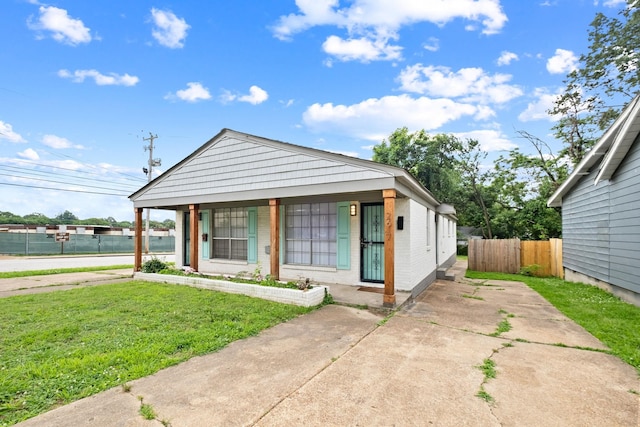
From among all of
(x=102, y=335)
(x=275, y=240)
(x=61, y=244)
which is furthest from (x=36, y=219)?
(x=102, y=335)

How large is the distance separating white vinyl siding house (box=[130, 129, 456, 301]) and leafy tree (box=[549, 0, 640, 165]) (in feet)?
40.3

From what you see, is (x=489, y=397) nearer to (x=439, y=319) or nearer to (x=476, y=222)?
(x=439, y=319)

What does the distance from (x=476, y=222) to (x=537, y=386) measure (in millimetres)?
23986

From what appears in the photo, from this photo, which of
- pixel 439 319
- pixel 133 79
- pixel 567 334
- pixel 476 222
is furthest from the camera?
pixel 476 222

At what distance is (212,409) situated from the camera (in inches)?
95.1

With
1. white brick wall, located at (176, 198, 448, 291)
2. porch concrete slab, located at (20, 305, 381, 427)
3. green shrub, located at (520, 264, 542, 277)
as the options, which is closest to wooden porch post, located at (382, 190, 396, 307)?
white brick wall, located at (176, 198, 448, 291)

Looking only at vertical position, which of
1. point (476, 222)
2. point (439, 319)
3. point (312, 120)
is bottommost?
point (439, 319)

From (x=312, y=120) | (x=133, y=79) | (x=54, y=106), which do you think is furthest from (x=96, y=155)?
(x=312, y=120)

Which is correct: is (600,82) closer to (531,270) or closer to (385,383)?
(531,270)

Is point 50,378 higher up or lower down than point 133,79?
lower down

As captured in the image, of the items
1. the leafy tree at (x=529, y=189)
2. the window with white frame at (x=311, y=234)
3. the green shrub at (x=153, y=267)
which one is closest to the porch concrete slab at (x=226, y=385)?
the window with white frame at (x=311, y=234)

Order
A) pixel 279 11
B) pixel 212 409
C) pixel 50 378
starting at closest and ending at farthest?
pixel 212 409 < pixel 50 378 < pixel 279 11

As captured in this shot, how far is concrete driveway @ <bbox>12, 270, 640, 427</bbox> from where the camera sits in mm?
2330

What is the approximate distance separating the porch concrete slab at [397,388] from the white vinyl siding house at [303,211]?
6.42 ft
